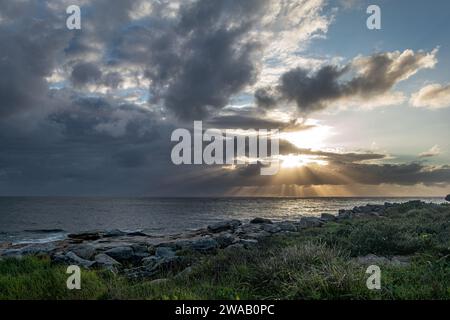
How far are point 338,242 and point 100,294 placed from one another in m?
10.5

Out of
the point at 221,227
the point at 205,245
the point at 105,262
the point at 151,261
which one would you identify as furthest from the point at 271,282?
the point at 221,227

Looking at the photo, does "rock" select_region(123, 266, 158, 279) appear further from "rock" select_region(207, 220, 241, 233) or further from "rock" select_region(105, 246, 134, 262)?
"rock" select_region(207, 220, 241, 233)

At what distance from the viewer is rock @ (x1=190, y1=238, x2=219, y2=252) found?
20.5m

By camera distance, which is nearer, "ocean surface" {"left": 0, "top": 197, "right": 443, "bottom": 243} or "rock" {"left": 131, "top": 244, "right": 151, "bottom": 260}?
"rock" {"left": 131, "top": 244, "right": 151, "bottom": 260}

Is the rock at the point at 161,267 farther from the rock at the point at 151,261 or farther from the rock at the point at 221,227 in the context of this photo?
the rock at the point at 221,227

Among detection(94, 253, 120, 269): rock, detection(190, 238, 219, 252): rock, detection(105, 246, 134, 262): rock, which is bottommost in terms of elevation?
detection(105, 246, 134, 262): rock

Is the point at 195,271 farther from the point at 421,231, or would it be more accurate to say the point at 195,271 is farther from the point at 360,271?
the point at 421,231

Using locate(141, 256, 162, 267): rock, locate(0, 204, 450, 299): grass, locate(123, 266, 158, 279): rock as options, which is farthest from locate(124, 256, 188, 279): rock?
locate(0, 204, 450, 299): grass

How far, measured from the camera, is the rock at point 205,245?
20.5m

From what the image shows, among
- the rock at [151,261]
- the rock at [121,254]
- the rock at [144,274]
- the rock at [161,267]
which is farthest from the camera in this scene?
the rock at [121,254]

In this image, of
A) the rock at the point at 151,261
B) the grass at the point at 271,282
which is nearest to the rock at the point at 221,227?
the rock at the point at 151,261

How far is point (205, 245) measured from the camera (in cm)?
2125

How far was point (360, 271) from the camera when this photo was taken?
821cm
